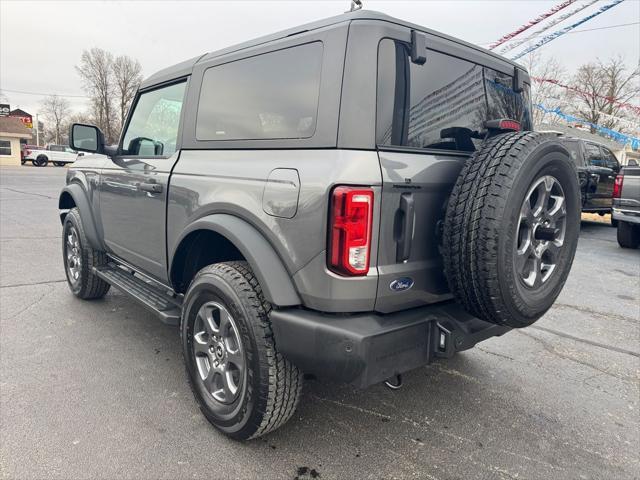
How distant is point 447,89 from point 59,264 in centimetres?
552

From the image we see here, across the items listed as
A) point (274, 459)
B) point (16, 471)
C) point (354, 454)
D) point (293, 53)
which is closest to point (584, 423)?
point (354, 454)

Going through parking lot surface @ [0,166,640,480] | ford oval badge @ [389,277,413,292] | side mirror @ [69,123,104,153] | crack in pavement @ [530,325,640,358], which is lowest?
parking lot surface @ [0,166,640,480]

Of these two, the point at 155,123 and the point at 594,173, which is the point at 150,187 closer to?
the point at 155,123

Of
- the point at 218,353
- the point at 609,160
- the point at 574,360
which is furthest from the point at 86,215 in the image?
the point at 609,160

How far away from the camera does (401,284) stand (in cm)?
211

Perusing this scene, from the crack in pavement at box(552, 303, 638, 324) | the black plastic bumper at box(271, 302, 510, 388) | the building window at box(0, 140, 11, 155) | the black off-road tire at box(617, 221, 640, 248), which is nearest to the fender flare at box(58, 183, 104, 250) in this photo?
the black plastic bumper at box(271, 302, 510, 388)

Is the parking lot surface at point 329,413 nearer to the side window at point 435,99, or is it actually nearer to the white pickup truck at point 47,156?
the side window at point 435,99

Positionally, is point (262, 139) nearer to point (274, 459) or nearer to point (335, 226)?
point (335, 226)

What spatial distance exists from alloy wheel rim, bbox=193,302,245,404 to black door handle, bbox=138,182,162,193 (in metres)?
0.93

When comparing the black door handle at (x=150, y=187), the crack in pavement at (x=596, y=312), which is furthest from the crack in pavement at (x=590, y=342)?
the black door handle at (x=150, y=187)

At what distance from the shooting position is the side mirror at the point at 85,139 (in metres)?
3.75

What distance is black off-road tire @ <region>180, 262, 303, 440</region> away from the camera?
215 centimetres

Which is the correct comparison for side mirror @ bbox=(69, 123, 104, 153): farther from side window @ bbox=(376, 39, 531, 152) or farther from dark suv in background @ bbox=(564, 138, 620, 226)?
dark suv in background @ bbox=(564, 138, 620, 226)

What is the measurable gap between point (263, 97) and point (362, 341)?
1.38m
